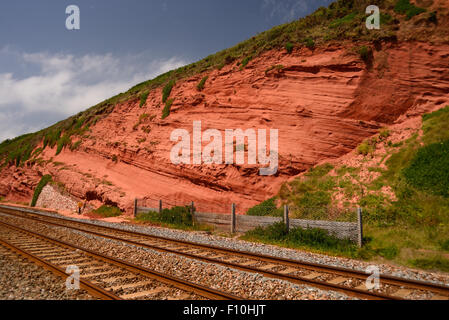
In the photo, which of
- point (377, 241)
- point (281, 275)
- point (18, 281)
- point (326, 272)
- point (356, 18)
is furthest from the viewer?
point (356, 18)

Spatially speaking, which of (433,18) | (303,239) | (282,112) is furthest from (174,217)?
(433,18)

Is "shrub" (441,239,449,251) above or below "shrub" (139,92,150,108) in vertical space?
below

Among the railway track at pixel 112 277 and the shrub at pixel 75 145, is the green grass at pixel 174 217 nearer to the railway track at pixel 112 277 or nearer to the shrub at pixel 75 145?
the railway track at pixel 112 277

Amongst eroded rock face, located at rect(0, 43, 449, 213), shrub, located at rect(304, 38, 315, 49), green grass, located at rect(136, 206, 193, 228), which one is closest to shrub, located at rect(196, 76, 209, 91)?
eroded rock face, located at rect(0, 43, 449, 213)

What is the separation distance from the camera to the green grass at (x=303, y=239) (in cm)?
1087

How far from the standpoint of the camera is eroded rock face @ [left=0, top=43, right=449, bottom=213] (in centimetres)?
1752

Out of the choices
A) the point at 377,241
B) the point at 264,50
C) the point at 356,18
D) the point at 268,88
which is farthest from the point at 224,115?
the point at 377,241

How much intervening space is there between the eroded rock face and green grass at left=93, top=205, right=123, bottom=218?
58 cm

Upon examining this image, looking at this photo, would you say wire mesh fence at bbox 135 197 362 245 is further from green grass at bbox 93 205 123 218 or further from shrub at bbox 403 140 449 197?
green grass at bbox 93 205 123 218

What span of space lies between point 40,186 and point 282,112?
28.4 meters

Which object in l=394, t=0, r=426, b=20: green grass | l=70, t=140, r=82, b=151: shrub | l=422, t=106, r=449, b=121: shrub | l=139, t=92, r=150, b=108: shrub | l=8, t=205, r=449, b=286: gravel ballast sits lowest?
l=8, t=205, r=449, b=286: gravel ballast

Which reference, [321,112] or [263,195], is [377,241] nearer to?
[263,195]

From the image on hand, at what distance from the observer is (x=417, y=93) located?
683 inches
